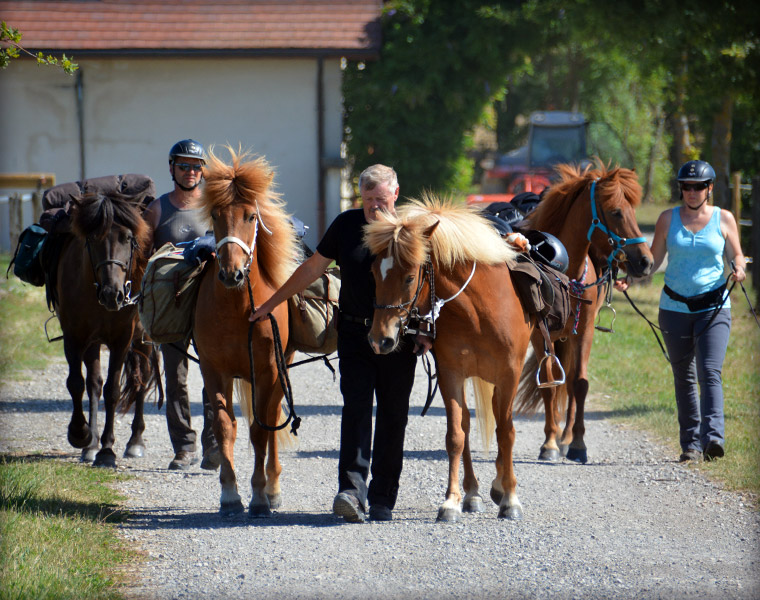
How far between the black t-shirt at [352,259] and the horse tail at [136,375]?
2.71m

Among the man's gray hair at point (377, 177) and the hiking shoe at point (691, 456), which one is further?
the hiking shoe at point (691, 456)

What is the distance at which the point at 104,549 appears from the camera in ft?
16.1

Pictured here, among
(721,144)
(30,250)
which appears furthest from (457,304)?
(721,144)

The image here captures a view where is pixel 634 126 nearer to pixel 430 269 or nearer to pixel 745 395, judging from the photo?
pixel 745 395

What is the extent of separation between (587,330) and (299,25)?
15.3 m

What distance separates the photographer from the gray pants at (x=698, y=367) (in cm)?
689

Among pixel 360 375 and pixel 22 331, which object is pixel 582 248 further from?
pixel 22 331

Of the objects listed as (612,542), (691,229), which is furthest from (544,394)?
(612,542)

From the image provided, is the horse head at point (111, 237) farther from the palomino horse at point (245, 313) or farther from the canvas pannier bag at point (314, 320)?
the canvas pannier bag at point (314, 320)

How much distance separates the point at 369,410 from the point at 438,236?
→ 113 centimetres

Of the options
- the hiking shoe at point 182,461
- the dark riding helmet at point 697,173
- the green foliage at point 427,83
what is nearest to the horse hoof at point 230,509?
the hiking shoe at point 182,461

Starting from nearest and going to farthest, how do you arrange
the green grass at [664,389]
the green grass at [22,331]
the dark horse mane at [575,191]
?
the green grass at [664,389] → the dark horse mane at [575,191] → the green grass at [22,331]

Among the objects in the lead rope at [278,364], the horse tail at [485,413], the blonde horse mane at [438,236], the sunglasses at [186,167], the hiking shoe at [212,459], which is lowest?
the hiking shoe at [212,459]

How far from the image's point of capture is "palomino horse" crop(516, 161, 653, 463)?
702 centimetres
